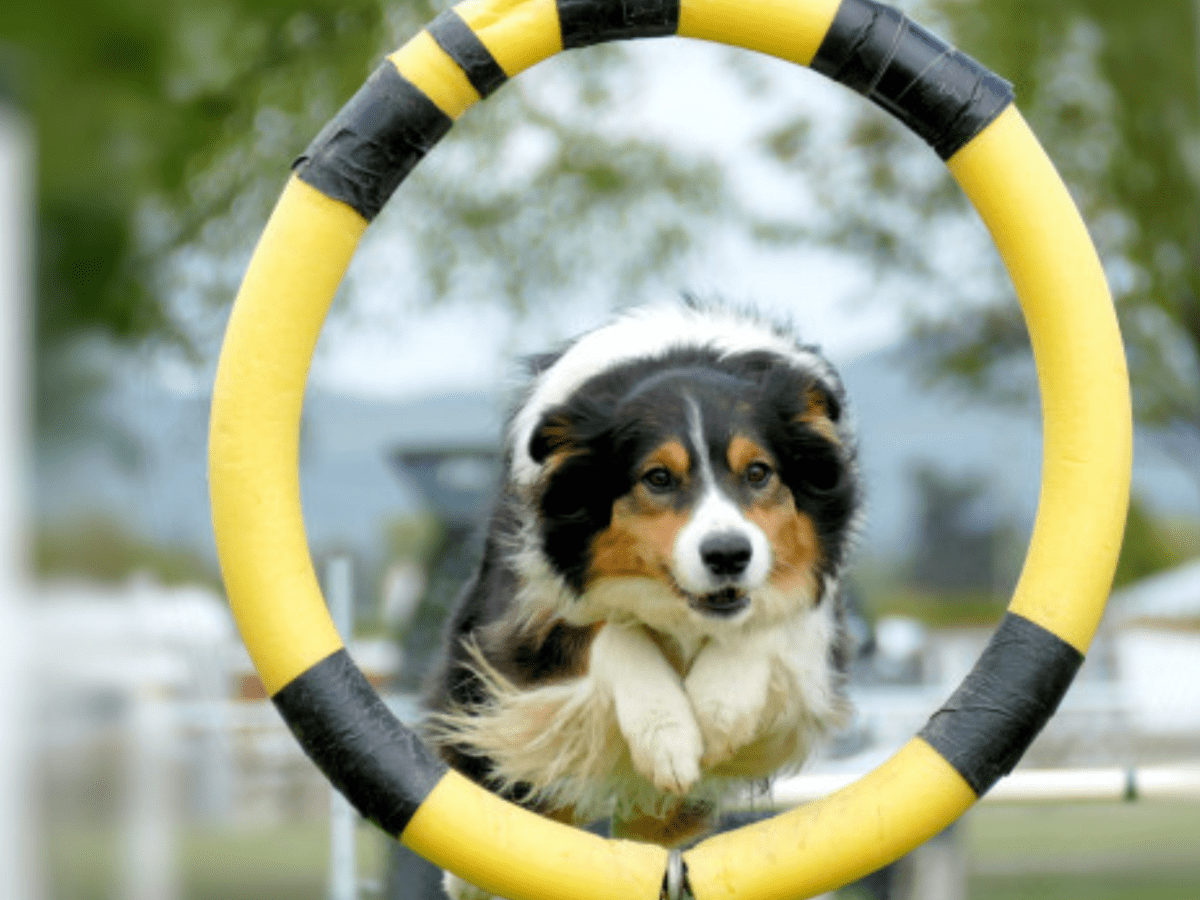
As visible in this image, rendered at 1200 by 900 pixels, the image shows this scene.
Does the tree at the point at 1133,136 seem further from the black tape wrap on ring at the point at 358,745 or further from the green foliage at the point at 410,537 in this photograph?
the black tape wrap on ring at the point at 358,745

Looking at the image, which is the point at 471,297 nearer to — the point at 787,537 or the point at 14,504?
the point at 14,504

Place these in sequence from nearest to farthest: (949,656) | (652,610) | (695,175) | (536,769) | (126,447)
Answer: (652,610)
(536,769)
(949,656)
(695,175)
(126,447)

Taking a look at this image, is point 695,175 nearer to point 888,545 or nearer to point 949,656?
point 888,545

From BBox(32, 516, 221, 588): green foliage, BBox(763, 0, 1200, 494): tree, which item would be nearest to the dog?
BBox(763, 0, 1200, 494): tree

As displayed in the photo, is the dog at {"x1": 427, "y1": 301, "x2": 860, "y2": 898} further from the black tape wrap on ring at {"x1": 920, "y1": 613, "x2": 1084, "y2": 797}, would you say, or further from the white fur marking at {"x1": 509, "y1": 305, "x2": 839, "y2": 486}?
the black tape wrap on ring at {"x1": 920, "y1": 613, "x2": 1084, "y2": 797}

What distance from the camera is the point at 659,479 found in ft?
8.79

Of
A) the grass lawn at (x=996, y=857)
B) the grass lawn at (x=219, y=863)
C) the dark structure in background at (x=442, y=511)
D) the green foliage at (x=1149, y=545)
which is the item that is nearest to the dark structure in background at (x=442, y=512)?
the dark structure in background at (x=442, y=511)

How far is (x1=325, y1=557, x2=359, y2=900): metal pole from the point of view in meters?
4.20

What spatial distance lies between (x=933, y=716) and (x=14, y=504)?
7267mm

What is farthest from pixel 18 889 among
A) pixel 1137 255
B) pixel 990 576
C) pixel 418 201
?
pixel 1137 255

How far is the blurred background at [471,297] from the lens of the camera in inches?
350

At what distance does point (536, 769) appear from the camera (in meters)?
2.96

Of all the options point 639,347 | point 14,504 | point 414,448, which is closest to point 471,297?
point 414,448

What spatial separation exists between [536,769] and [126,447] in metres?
8.35
